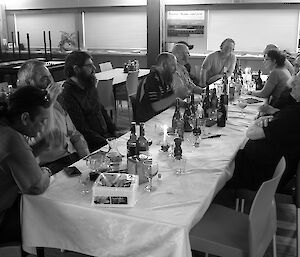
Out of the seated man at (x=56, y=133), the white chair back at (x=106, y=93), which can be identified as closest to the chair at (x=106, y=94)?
the white chair back at (x=106, y=93)

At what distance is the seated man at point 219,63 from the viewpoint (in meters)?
6.01

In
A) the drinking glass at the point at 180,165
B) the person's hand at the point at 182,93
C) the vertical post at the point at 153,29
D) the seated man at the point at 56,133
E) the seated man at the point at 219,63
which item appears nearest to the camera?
the drinking glass at the point at 180,165

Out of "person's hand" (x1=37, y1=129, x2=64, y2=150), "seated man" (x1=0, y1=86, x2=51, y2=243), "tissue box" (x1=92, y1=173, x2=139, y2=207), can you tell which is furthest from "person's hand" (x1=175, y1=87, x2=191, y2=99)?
"tissue box" (x1=92, y1=173, x2=139, y2=207)

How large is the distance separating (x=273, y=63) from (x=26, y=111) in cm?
345

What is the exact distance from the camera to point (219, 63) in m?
6.21

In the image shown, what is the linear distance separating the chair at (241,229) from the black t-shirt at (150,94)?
180cm

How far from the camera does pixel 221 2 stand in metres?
8.40

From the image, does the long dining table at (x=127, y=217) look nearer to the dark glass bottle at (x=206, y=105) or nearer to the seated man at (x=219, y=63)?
the dark glass bottle at (x=206, y=105)

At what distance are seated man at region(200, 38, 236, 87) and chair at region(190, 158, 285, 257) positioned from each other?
3.84 meters

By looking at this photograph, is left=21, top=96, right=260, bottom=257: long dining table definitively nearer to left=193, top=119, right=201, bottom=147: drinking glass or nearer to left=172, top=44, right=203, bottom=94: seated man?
left=193, top=119, right=201, bottom=147: drinking glass

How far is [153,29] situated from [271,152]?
6608 mm

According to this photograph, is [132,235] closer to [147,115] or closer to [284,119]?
[284,119]

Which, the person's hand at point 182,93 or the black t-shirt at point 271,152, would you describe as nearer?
the black t-shirt at point 271,152

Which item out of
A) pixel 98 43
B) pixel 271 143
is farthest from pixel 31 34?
pixel 271 143
